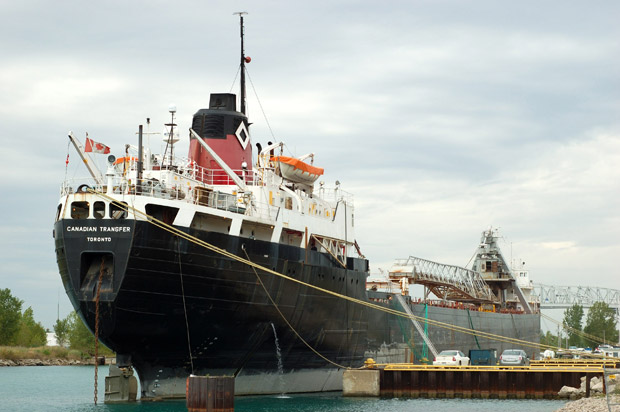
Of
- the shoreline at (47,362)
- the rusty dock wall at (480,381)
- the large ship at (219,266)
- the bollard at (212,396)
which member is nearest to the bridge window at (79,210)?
the large ship at (219,266)

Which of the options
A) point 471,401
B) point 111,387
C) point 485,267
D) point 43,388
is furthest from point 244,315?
point 485,267

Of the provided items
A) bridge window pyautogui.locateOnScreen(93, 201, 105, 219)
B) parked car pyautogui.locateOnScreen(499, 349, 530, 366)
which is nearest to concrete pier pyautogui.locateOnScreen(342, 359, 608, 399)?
parked car pyautogui.locateOnScreen(499, 349, 530, 366)

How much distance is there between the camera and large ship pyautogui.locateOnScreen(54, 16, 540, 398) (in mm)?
29859

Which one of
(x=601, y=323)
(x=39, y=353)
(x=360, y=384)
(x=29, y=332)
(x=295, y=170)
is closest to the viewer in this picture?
(x=360, y=384)

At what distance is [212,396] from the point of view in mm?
26625

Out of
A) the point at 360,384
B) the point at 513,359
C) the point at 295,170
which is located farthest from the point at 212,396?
the point at 513,359

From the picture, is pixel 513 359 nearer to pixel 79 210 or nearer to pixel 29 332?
pixel 79 210

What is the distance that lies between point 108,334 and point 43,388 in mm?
22143

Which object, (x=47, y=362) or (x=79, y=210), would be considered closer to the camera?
(x=79, y=210)

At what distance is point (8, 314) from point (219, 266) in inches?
2665

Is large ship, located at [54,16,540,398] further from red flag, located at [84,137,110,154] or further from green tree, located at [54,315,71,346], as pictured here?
green tree, located at [54,315,71,346]

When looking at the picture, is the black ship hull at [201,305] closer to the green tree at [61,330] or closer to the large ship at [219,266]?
the large ship at [219,266]

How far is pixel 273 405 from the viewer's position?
32469 mm

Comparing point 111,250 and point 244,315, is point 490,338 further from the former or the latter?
point 111,250
